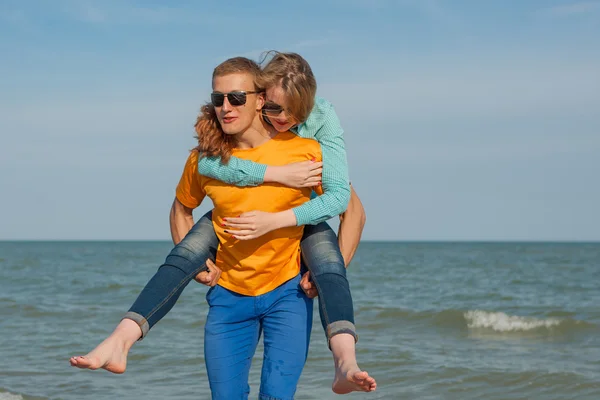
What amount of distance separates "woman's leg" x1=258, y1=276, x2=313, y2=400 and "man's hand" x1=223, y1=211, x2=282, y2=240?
344 millimetres

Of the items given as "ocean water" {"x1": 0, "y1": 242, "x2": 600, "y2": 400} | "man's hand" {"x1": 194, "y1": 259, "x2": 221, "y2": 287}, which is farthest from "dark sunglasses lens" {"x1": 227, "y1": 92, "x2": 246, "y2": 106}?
"ocean water" {"x1": 0, "y1": 242, "x2": 600, "y2": 400}

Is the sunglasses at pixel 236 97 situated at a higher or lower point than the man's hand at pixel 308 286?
higher

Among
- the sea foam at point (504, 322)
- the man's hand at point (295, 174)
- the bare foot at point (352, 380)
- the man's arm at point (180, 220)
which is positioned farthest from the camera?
the sea foam at point (504, 322)

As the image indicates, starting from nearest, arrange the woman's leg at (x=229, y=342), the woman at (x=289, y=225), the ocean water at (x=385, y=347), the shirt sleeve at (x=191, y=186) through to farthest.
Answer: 1. the woman at (x=289, y=225)
2. the woman's leg at (x=229, y=342)
3. the shirt sleeve at (x=191, y=186)
4. the ocean water at (x=385, y=347)

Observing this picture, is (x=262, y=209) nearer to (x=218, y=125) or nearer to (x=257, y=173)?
(x=257, y=173)

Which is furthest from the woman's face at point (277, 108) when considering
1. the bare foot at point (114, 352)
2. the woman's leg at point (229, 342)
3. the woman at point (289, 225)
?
the bare foot at point (114, 352)

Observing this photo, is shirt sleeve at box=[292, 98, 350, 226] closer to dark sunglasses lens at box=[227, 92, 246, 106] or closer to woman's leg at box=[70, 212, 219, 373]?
dark sunglasses lens at box=[227, 92, 246, 106]

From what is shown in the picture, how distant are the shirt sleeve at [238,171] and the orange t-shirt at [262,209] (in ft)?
0.18

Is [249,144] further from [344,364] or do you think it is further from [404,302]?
[404,302]

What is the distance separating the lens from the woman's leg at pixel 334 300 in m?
3.07

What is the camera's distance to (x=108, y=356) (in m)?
3.07

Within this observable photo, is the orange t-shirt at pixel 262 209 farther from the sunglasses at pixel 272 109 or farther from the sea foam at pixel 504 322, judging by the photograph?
the sea foam at pixel 504 322

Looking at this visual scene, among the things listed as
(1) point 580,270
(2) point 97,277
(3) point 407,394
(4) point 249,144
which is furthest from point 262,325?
(1) point 580,270

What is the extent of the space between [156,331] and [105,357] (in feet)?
29.7
